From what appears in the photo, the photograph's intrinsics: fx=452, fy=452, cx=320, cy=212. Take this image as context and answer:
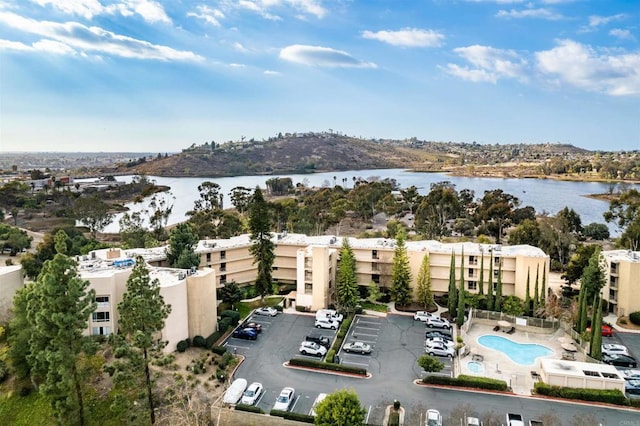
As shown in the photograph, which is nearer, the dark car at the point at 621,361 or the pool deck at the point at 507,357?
the pool deck at the point at 507,357

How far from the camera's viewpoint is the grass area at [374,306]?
120ft

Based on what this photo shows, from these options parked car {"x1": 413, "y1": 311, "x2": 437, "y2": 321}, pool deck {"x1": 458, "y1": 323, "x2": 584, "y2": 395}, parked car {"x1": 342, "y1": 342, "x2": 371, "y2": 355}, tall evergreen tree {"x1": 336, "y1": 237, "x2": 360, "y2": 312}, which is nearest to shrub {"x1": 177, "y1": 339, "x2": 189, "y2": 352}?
parked car {"x1": 342, "y1": 342, "x2": 371, "y2": 355}

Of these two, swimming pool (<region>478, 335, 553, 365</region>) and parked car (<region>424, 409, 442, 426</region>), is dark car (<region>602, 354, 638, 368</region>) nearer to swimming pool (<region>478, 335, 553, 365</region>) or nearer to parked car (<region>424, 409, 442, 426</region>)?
swimming pool (<region>478, 335, 553, 365</region>)

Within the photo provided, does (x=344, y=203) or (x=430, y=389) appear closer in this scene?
(x=430, y=389)

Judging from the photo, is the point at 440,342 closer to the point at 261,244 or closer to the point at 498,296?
the point at 498,296

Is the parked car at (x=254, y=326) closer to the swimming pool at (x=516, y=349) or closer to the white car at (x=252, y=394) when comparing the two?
the white car at (x=252, y=394)

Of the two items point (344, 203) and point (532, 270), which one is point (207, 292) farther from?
point (344, 203)

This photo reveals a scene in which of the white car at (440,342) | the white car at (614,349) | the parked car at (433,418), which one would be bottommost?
the parked car at (433,418)

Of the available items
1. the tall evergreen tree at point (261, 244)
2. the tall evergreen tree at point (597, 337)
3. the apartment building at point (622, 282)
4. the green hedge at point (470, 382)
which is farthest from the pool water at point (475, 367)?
the tall evergreen tree at point (261, 244)

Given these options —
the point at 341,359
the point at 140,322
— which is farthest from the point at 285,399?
the point at 140,322

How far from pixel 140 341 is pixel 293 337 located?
12941mm

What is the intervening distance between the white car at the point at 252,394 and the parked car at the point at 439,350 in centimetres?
1097

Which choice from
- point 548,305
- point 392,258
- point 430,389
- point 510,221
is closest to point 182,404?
point 430,389

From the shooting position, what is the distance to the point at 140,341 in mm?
20641
